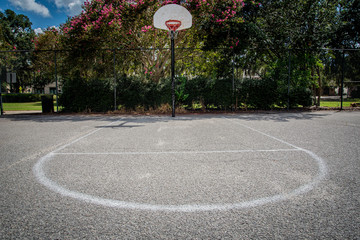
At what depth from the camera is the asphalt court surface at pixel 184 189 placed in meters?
1.62

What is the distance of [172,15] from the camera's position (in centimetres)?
955

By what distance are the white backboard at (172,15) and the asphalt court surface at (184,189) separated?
7579mm

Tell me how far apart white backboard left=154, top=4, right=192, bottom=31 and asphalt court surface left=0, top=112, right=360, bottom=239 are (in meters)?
7.58

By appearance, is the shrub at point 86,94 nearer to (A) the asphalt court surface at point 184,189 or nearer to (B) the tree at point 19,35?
(A) the asphalt court surface at point 184,189

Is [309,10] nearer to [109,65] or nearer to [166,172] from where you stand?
[109,65]

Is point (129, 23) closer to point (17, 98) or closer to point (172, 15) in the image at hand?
point (172, 15)

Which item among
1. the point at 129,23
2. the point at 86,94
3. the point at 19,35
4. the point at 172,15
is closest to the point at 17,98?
the point at 19,35

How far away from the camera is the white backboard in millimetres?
9578

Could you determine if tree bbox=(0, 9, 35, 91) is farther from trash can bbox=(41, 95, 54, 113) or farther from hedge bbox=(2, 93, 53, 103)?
trash can bbox=(41, 95, 54, 113)

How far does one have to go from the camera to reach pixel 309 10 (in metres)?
12.6

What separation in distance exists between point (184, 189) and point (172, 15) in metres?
9.29

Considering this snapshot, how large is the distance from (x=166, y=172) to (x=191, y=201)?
85 centimetres

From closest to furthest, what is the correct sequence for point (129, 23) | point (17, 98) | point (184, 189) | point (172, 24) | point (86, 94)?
point (184, 189) < point (172, 24) < point (129, 23) < point (86, 94) < point (17, 98)

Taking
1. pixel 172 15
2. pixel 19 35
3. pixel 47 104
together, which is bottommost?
pixel 47 104
